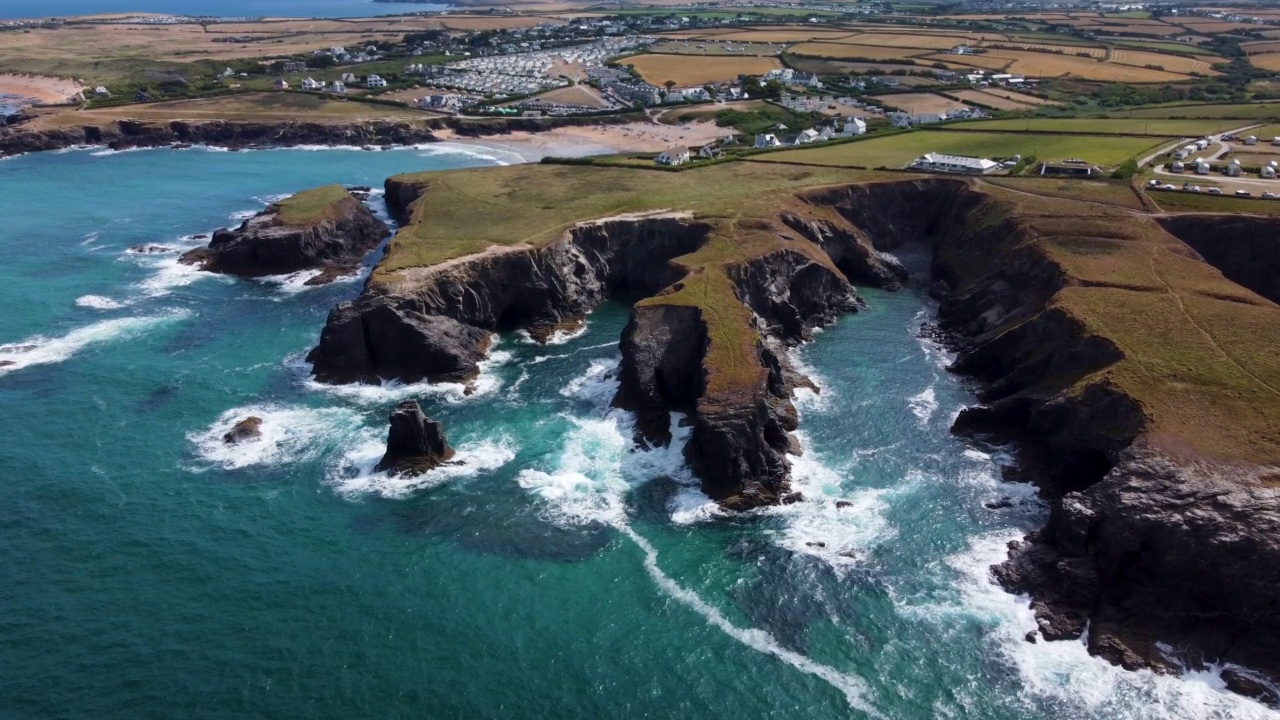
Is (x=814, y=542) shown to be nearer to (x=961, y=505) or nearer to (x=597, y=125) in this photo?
(x=961, y=505)

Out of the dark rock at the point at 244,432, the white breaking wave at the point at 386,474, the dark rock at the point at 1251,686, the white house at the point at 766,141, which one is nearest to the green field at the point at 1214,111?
the white house at the point at 766,141

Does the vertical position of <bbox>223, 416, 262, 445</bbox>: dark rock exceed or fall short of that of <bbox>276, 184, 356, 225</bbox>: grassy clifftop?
it falls short

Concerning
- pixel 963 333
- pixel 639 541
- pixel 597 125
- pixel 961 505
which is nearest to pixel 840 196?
pixel 963 333

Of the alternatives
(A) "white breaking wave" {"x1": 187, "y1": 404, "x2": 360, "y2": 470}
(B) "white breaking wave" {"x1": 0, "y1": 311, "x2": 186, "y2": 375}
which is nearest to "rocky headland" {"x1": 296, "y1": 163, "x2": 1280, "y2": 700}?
(A) "white breaking wave" {"x1": 187, "y1": 404, "x2": 360, "y2": 470}

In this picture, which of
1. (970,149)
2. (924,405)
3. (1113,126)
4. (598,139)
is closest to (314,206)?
(598,139)

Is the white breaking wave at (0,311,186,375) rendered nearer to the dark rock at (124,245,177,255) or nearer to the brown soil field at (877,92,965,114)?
the dark rock at (124,245,177,255)

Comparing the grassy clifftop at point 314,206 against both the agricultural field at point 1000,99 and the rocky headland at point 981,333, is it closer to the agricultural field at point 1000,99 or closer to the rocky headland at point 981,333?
the rocky headland at point 981,333

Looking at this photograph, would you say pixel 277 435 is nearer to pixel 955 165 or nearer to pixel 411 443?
pixel 411 443
